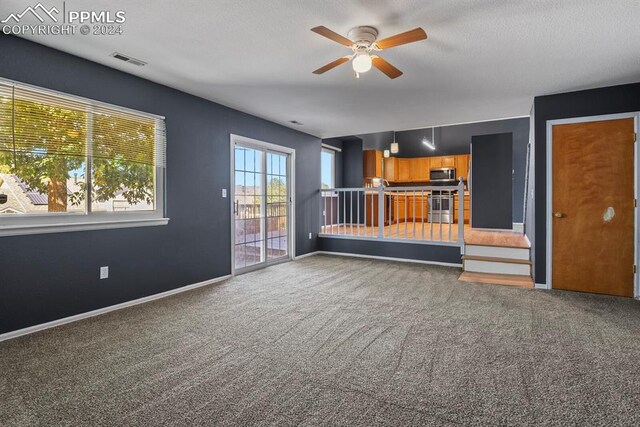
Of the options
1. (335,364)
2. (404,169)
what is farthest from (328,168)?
(335,364)

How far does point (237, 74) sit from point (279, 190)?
8.43ft

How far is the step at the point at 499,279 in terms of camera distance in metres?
4.39

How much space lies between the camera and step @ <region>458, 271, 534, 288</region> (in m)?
4.39

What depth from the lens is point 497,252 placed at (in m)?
5.00

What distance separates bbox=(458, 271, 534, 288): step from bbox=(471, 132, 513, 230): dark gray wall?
2.46 metres

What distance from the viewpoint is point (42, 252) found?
289cm

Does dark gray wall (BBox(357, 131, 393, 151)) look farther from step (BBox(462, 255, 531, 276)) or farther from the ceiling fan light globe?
the ceiling fan light globe

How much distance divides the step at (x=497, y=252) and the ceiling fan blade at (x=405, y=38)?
12.4ft

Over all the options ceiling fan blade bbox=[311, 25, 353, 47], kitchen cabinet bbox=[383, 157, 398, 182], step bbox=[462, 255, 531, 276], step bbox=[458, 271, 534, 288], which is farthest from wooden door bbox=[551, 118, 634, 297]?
kitchen cabinet bbox=[383, 157, 398, 182]

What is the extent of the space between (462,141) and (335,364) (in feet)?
29.1

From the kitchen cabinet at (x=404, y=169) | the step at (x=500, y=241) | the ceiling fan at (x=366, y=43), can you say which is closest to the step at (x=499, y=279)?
the step at (x=500, y=241)

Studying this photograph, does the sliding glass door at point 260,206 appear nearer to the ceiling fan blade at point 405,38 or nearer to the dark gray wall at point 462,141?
the ceiling fan blade at point 405,38

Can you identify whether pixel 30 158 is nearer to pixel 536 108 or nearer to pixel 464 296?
pixel 464 296

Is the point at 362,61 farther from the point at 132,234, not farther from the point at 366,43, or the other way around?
the point at 132,234
